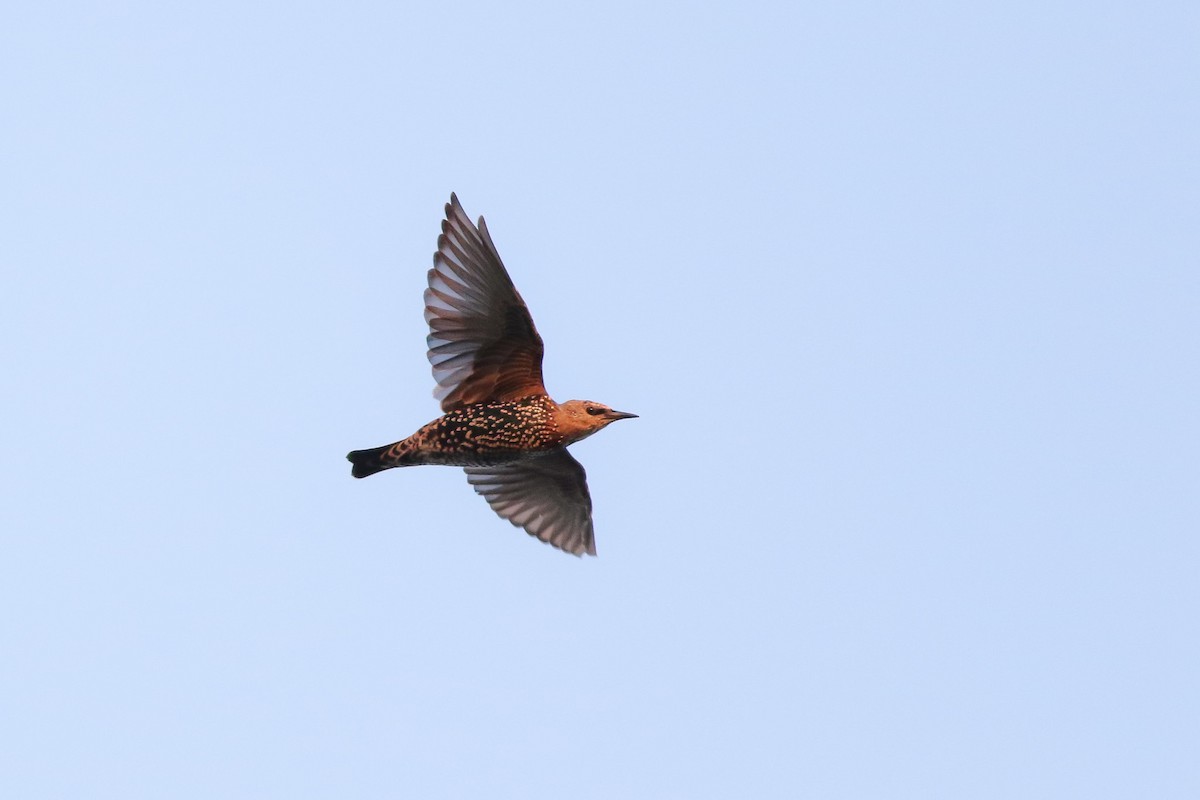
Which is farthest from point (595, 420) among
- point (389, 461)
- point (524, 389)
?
point (389, 461)

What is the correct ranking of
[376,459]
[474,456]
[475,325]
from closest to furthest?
[475,325] < [474,456] < [376,459]

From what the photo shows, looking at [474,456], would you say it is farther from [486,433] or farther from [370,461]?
[370,461]

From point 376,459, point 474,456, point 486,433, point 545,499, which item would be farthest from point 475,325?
point 545,499

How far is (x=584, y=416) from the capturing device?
47.9ft

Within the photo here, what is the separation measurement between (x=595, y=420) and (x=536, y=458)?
1.30 meters

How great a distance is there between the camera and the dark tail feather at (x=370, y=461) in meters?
14.8

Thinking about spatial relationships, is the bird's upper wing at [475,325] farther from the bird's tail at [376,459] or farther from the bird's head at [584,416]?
the bird's tail at [376,459]

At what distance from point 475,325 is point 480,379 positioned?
19.5 inches

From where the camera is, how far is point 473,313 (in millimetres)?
14406

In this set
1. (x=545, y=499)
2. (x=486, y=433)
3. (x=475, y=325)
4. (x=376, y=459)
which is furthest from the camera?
(x=545, y=499)

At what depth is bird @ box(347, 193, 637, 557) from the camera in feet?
46.7

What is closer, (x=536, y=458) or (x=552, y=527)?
(x=536, y=458)

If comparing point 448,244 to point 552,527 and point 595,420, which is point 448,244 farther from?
point 552,527

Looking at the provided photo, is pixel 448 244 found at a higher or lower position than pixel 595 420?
higher
